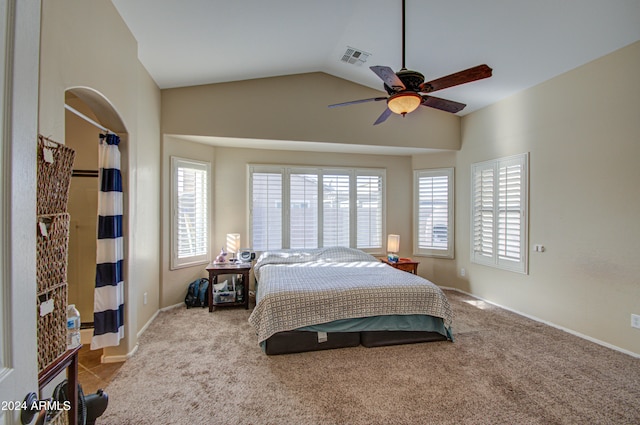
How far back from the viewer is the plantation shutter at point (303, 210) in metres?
5.05

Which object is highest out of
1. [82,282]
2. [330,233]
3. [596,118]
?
[596,118]

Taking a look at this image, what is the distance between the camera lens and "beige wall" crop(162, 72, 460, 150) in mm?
4109

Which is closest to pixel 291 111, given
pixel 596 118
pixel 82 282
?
pixel 82 282

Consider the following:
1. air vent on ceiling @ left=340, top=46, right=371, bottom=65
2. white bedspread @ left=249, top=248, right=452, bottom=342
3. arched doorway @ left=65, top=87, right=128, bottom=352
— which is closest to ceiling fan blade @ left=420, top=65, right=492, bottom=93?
air vent on ceiling @ left=340, top=46, right=371, bottom=65

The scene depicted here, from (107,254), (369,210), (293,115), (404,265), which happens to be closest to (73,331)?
(107,254)

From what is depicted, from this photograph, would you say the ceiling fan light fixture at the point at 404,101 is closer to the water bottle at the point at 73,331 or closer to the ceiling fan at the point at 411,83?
the ceiling fan at the point at 411,83

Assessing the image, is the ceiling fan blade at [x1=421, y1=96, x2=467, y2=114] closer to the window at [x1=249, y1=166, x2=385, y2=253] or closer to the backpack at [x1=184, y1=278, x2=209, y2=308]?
the window at [x1=249, y1=166, x2=385, y2=253]

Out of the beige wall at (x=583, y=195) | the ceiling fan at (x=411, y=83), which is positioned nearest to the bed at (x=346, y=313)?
the beige wall at (x=583, y=195)

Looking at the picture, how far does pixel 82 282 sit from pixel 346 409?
3098 mm

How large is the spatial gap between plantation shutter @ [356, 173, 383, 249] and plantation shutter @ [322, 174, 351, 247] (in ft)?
0.70

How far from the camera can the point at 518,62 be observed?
336 centimetres

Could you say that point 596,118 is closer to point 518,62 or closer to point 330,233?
point 518,62

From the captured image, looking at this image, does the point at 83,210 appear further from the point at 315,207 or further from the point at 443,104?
the point at 443,104

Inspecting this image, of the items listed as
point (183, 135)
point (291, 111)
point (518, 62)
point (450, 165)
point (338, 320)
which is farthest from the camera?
point (450, 165)
